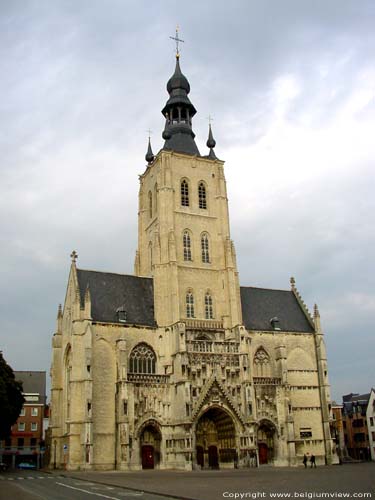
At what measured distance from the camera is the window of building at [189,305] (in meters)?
59.0

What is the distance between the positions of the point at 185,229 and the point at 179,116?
15.5m

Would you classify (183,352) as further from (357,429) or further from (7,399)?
(357,429)

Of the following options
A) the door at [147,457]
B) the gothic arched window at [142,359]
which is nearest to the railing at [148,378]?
the gothic arched window at [142,359]

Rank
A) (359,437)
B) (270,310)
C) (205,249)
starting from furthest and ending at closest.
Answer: (359,437) → (270,310) → (205,249)

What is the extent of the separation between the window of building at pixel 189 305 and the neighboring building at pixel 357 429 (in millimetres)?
42817

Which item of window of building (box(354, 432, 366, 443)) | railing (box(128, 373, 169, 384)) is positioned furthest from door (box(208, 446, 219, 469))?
window of building (box(354, 432, 366, 443))

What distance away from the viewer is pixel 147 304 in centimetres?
5884

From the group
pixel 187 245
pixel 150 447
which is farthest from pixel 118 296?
pixel 150 447

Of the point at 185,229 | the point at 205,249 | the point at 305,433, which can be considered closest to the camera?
the point at 305,433

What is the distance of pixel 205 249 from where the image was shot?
6291cm

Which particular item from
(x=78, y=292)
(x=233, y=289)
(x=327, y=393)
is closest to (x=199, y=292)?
(x=233, y=289)

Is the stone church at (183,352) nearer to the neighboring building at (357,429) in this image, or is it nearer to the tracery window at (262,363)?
the tracery window at (262,363)

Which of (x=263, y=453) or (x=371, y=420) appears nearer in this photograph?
(x=263, y=453)

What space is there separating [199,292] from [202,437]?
48.8ft
